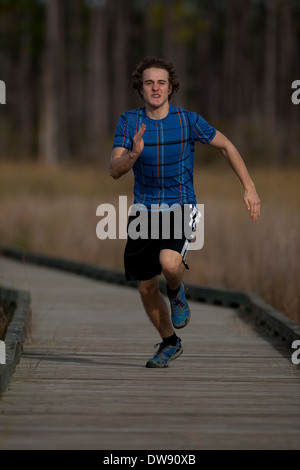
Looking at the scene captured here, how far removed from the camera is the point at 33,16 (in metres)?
48.9

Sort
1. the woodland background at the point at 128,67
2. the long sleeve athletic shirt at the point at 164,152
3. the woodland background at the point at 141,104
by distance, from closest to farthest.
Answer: the long sleeve athletic shirt at the point at 164,152 → the woodland background at the point at 141,104 → the woodland background at the point at 128,67

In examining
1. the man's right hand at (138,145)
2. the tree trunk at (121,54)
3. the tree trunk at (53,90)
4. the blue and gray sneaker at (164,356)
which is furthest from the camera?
the tree trunk at (121,54)

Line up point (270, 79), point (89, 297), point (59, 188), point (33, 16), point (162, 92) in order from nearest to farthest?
point (162, 92) < point (89, 297) < point (59, 188) < point (270, 79) < point (33, 16)

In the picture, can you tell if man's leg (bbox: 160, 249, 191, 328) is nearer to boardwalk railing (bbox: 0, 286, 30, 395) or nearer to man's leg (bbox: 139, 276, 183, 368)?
man's leg (bbox: 139, 276, 183, 368)

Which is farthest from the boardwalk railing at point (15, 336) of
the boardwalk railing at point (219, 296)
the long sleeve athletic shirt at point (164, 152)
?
the long sleeve athletic shirt at point (164, 152)

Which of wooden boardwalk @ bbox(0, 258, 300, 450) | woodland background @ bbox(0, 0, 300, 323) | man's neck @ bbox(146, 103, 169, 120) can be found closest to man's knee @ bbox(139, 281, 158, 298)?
wooden boardwalk @ bbox(0, 258, 300, 450)

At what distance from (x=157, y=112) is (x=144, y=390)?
183 centimetres

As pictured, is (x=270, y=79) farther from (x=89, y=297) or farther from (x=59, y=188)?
(x=89, y=297)

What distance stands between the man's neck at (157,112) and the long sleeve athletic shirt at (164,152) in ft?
0.08

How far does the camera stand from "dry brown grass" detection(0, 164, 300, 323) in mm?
12430

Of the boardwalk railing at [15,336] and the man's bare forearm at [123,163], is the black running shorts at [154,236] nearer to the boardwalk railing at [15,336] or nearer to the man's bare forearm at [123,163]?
the man's bare forearm at [123,163]

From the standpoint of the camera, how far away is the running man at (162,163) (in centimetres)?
655
